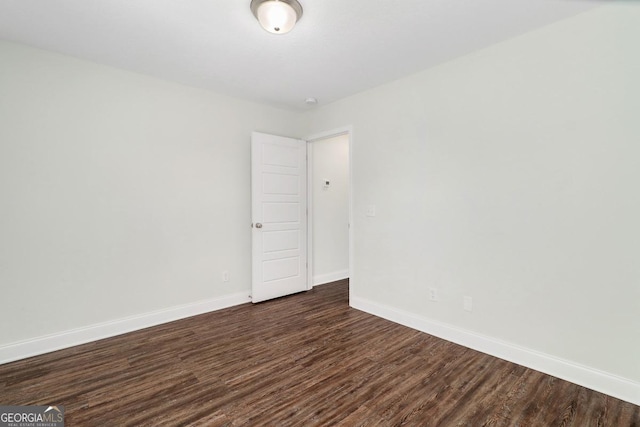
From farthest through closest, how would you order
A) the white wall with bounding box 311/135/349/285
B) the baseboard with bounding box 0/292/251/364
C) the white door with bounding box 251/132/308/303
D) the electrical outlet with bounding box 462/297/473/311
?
1. the white wall with bounding box 311/135/349/285
2. the white door with bounding box 251/132/308/303
3. the electrical outlet with bounding box 462/297/473/311
4. the baseboard with bounding box 0/292/251/364

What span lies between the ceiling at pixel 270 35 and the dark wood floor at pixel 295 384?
2.62 m

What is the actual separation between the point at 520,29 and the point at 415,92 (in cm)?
98

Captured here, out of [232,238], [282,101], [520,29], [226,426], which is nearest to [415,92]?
[520,29]

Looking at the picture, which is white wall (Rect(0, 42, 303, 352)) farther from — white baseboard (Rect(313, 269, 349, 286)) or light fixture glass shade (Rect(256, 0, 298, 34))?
light fixture glass shade (Rect(256, 0, 298, 34))

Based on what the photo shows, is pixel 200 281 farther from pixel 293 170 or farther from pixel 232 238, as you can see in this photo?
pixel 293 170

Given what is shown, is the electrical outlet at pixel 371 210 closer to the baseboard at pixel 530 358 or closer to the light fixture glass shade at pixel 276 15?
the baseboard at pixel 530 358

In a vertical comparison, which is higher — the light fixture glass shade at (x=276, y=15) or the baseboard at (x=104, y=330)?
the light fixture glass shade at (x=276, y=15)

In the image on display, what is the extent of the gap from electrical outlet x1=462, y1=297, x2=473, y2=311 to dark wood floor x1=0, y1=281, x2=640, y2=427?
0.35 metres

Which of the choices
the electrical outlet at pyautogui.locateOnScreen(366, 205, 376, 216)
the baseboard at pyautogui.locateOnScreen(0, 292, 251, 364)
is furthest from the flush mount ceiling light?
the baseboard at pyautogui.locateOnScreen(0, 292, 251, 364)

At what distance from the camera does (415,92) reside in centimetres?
308

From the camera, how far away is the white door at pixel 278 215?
3.83 meters

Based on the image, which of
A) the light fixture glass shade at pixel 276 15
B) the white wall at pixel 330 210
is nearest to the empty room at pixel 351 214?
the light fixture glass shade at pixel 276 15

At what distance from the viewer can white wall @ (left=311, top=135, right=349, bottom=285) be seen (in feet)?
15.2

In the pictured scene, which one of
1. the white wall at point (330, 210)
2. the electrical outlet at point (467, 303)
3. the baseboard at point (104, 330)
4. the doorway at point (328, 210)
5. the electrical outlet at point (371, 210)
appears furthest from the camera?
the white wall at point (330, 210)
